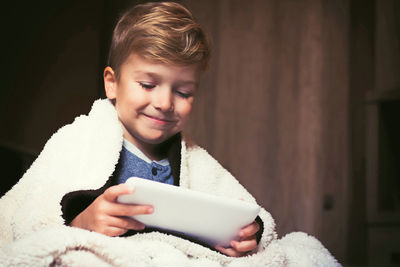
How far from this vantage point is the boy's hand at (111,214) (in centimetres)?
72

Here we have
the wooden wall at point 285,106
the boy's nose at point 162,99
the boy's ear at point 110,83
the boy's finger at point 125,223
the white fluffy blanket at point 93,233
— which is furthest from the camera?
the wooden wall at point 285,106

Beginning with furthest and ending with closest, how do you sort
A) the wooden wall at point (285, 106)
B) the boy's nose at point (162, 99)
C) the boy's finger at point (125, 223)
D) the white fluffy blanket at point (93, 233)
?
the wooden wall at point (285, 106)
the boy's nose at point (162, 99)
the boy's finger at point (125, 223)
the white fluffy blanket at point (93, 233)

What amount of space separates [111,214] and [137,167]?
0.88ft

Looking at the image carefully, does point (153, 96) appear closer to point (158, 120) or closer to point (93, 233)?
point (158, 120)

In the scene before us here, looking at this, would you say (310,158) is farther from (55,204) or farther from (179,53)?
(55,204)

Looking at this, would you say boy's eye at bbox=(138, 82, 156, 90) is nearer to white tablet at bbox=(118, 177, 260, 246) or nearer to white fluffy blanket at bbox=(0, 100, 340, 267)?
white fluffy blanket at bbox=(0, 100, 340, 267)

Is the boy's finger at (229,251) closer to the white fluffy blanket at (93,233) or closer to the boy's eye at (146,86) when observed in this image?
the white fluffy blanket at (93,233)

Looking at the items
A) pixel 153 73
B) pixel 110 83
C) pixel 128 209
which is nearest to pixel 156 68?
pixel 153 73

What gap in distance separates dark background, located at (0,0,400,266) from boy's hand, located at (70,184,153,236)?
766 millimetres

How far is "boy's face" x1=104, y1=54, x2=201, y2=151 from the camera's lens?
0.94 m

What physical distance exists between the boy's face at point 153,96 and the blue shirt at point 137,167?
0.03 metres

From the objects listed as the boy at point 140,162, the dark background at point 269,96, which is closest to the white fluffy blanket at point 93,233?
the boy at point 140,162

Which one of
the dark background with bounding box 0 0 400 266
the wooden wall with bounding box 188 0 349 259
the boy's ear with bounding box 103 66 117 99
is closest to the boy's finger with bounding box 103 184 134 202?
the boy's ear with bounding box 103 66 117 99

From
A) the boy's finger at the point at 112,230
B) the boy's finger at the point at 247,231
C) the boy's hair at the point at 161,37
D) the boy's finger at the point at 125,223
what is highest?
the boy's hair at the point at 161,37
